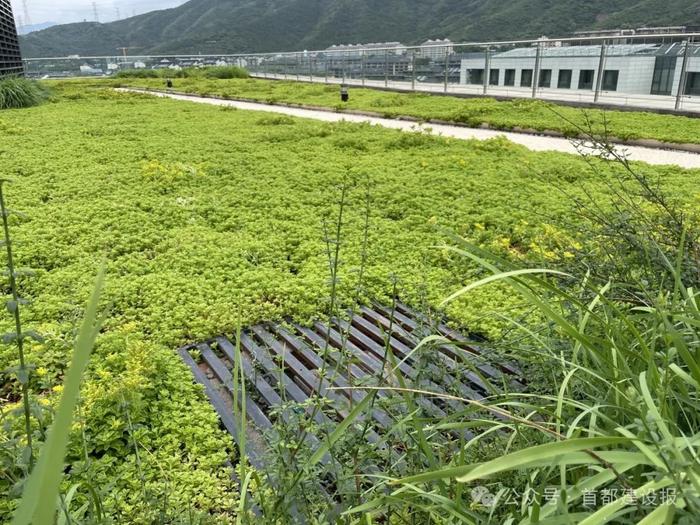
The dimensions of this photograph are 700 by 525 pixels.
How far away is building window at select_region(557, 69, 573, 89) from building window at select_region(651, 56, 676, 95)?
2138 millimetres

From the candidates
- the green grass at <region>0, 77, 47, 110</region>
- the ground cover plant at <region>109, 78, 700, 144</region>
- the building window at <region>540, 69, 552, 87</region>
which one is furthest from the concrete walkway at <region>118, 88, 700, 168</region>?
the green grass at <region>0, 77, 47, 110</region>

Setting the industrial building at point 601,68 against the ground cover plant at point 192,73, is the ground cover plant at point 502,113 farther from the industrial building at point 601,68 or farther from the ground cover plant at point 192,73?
the ground cover plant at point 192,73

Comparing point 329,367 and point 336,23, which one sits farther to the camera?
point 336,23

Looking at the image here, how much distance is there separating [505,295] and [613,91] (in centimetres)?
1279

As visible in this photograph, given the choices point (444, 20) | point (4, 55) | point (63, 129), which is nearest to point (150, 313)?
point (63, 129)

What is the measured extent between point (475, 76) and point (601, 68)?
425 cm

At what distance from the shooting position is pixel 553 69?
15.4m

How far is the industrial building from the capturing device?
500 inches

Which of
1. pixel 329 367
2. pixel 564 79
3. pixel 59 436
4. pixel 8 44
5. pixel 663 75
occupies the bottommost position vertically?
pixel 329 367

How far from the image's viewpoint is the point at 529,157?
7.87 meters

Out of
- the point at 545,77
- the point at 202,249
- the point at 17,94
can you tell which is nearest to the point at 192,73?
the point at 17,94

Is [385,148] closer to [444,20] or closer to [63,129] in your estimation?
[63,129]

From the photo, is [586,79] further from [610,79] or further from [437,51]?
[437,51]

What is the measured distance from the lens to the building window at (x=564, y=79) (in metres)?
15.1
